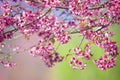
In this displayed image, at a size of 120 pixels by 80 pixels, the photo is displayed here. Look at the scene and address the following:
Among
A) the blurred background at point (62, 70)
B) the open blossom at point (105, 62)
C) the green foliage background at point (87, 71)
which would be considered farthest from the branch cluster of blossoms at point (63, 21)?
the green foliage background at point (87, 71)

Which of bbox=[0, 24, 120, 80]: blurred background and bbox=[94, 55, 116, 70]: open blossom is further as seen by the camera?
bbox=[0, 24, 120, 80]: blurred background

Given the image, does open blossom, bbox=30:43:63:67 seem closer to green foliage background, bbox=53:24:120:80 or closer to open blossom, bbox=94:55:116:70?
open blossom, bbox=94:55:116:70

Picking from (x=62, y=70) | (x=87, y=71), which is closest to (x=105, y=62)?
(x=87, y=71)

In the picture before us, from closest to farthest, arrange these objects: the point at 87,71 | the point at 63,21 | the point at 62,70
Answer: the point at 63,21
the point at 87,71
the point at 62,70

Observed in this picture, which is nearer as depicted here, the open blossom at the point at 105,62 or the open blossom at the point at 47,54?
the open blossom at the point at 105,62

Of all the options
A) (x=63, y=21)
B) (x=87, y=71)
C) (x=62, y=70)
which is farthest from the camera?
(x=62, y=70)

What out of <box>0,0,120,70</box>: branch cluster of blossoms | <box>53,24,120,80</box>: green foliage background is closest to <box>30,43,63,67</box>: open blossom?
<box>0,0,120,70</box>: branch cluster of blossoms

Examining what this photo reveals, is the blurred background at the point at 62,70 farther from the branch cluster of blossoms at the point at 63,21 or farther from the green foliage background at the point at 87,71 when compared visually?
the branch cluster of blossoms at the point at 63,21

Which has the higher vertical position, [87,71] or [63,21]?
[63,21]

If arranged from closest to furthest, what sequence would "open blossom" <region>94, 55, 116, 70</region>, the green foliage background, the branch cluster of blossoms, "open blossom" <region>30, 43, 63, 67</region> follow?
the branch cluster of blossoms → "open blossom" <region>94, 55, 116, 70</region> → "open blossom" <region>30, 43, 63, 67</region> → the green foliage background

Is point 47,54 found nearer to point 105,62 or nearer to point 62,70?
point 105,62

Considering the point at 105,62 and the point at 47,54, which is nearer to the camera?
the point at 105,62
